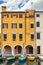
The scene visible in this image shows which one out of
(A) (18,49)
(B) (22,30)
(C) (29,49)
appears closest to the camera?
(B) (22,30)

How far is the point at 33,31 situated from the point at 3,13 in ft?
19.7

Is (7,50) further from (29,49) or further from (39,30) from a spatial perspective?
(39,30)

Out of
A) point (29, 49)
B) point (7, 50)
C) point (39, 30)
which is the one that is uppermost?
point (39, 30)

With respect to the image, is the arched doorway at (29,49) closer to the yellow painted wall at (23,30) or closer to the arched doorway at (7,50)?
the yellow painted wall at (23,30)

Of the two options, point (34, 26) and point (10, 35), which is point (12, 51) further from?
point (34, 26)

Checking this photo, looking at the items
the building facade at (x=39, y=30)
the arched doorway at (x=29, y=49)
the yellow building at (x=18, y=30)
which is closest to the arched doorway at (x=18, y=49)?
the yellow building at (x=18, y=30)

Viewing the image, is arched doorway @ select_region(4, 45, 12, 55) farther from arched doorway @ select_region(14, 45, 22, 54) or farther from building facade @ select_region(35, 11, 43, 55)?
building facade @ select_region(35, 11, 43, 55)

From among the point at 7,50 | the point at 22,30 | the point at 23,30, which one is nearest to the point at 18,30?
the point at 22,30

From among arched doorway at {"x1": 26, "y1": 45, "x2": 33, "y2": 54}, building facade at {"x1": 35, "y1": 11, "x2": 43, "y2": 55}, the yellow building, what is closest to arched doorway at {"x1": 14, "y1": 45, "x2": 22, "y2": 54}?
the yellow building

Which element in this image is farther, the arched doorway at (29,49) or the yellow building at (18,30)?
the arched doorway at (29,49)

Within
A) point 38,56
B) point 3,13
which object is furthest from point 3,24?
point 38,56

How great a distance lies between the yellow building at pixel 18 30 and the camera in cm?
4347

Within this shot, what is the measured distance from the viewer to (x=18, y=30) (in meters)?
43.7

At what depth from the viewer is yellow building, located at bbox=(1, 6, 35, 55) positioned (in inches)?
1711
